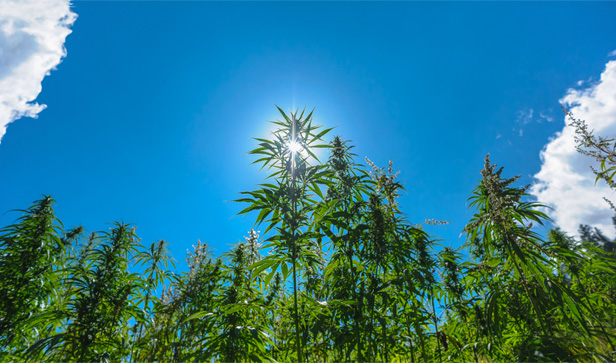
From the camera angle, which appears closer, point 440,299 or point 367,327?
point 367,327

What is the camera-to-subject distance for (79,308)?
2.66 metres

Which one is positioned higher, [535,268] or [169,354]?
[535,268]

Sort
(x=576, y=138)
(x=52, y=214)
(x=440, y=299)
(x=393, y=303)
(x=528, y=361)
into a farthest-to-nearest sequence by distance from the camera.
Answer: (x=440, y=299), (x=52, y=214), (x=393, y=303), (x=576, y=138), (x=528, y=361)

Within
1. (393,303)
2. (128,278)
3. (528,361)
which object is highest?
(128,278)

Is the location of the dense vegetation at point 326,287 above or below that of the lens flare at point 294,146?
below

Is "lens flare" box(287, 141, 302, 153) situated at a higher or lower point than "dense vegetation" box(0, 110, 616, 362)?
higher

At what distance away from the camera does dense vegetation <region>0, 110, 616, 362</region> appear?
204 centimetres

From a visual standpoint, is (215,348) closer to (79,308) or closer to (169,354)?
(79,308)

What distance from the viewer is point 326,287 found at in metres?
2.61

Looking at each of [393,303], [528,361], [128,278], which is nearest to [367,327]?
[393,303]

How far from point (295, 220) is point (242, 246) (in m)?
1.42

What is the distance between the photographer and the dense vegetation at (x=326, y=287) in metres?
2.04

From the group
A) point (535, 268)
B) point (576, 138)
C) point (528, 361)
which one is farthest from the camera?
point (576, 138)

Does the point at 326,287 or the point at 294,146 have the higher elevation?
the point at 294,146
